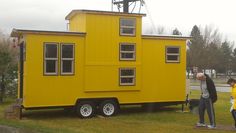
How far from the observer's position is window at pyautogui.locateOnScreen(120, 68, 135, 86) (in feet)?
62.9

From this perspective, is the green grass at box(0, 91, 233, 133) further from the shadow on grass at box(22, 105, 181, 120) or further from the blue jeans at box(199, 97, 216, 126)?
the blue jeans at box(199, 97, 216, 126)

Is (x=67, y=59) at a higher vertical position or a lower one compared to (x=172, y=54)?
lower

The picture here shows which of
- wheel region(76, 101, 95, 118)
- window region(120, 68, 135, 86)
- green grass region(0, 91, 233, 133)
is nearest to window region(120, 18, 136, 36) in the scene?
window region(120, 68, 135, 86)

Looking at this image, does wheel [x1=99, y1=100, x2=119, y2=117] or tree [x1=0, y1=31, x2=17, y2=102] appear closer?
wheel [x1=99, y1=100, x2=119, y2=117]

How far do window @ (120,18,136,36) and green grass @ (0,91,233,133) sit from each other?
340 cm

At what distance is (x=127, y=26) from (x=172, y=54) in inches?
102

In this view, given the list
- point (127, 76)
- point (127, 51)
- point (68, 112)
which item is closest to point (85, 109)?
point (68, 112)

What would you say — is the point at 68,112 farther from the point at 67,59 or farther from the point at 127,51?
the point at 127,51

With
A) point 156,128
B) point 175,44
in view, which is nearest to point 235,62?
point 175,44

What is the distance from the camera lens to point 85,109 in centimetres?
1841

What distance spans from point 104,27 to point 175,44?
3.51 metres

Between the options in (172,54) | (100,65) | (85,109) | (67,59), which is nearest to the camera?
(67,59)

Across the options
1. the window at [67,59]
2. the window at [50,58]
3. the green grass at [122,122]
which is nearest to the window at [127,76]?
the green grass at [122,122]

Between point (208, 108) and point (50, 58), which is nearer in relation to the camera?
point (208, 108)
